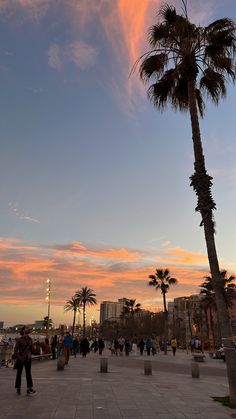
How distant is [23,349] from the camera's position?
38.1ft

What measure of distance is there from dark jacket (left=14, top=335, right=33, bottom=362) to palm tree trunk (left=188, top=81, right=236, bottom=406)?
5.30 m

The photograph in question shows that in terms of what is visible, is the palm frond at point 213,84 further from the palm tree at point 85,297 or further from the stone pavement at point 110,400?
the palm tree at point 85,297

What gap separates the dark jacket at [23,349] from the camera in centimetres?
1146

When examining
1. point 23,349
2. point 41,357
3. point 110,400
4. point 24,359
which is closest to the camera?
point 110,400

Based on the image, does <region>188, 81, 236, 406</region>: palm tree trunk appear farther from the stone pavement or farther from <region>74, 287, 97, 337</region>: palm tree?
<region>74, 287, 97, 337</region>: palm tree

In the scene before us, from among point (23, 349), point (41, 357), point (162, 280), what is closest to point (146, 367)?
point (23, 349)

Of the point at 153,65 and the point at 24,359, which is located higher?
the point at 153,65

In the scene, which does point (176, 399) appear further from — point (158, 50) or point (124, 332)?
point (124, 332)

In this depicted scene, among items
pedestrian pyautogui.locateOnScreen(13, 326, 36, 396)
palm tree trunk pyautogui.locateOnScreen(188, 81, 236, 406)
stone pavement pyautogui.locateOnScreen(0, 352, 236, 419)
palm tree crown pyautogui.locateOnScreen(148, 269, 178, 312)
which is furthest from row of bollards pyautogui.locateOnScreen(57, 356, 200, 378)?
palm tree crown pyautogui.locateOnScreen(148, 269, 178, 312)

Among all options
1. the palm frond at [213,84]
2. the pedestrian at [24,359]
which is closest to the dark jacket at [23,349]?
the pedestrian at [24,359]

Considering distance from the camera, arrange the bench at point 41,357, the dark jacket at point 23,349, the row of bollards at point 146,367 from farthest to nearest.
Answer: the bench at point 41,357, the row of bollards at point 146,367, the dark jacket at point 23,349

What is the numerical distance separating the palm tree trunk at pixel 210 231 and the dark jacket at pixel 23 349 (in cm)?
530

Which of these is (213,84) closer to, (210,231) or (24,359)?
(210,231)

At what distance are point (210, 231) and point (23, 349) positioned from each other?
6.21 metres
